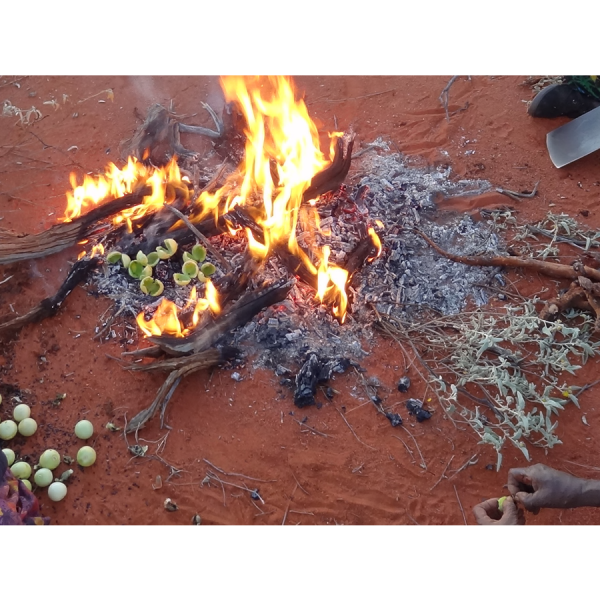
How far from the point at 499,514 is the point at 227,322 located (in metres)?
1.99

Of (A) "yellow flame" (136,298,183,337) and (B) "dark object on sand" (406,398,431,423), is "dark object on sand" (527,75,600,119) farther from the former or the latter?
(A) "yellow flame" (136,298,183,337)

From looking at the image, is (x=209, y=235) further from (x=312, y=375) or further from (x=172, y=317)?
(x=312, y=375)

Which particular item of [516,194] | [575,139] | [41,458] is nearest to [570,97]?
[575,139]

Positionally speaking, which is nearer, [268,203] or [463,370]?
[463,370]

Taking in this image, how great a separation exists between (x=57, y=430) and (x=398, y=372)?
7.12ft

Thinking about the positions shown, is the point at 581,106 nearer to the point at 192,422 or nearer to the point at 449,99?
the point at 449,99

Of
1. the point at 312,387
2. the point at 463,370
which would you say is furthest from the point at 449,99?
the point at 312,387

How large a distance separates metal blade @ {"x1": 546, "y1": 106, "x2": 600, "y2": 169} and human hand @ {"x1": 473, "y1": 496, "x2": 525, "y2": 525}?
10.7ft

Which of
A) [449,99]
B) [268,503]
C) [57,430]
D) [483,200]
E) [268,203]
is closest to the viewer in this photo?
[268,503]

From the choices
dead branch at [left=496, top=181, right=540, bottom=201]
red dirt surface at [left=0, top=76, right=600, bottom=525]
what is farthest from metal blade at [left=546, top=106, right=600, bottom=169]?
dead branch at [left=496, top=181, right=540, bottom=201]

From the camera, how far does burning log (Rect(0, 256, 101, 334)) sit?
13.2 ft

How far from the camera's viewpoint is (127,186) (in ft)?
15.3

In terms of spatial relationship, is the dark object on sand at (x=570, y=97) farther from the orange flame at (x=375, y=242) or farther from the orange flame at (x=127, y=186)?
the orange flame at (x=127, y=186)

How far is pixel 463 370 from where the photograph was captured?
383 cm
